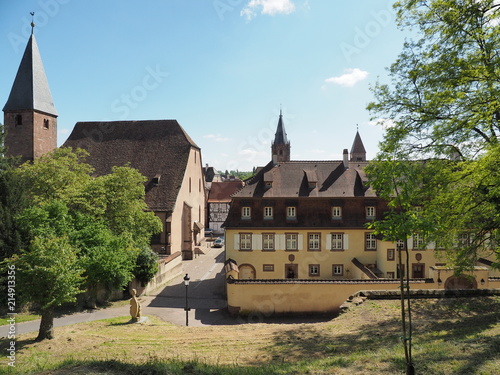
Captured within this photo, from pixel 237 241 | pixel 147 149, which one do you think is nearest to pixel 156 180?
pixel 147 149

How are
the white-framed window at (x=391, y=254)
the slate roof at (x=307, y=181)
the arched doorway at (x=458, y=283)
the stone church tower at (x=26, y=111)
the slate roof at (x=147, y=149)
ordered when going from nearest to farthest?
the arched doorway at (x=458, y=283) → the white-framed window at (x=391, y=254) → the slate roof at (x=307, y=181) → the slate roof at (x=147, y=149) → the stone church tower at (x=26, y=111)

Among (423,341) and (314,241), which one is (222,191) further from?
(423,341)

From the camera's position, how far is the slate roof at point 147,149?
34.8 metres

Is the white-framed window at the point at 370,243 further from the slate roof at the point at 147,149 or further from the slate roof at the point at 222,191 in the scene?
the slate roof at the point at 222,191

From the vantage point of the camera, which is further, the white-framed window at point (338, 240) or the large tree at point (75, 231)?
the white-framed window at point (338, 240)

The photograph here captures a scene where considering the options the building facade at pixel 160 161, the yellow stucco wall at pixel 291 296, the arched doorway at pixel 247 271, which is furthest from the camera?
the building facade at pixel 160 161

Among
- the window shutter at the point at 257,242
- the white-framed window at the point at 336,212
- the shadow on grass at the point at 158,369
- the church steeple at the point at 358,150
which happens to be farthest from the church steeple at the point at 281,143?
the shadow on grass at the point at 158,369

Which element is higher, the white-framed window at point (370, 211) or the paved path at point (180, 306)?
the white-framed window at point (370, 211)

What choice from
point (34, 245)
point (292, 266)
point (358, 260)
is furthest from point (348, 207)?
point (34, 245)

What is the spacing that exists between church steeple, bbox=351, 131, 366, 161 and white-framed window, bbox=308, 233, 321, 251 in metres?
46.1

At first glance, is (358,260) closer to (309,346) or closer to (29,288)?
(309,346)

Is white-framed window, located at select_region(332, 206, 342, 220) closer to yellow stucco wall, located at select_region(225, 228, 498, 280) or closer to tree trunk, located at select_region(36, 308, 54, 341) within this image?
yellow stucco wall, located at select_region(225, 228, 498, 280)

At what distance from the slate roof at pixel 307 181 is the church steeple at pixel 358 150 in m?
41.1

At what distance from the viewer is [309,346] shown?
1077 cm
